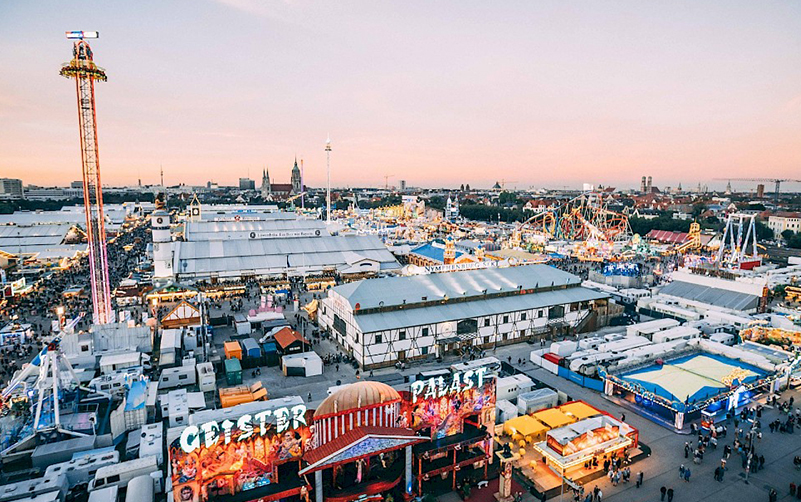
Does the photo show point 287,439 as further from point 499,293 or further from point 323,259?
point 323,259

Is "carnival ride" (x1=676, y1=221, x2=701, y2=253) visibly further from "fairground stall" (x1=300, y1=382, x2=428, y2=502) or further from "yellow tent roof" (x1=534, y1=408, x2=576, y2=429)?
"fairground stall" (x1=300, y1=382, x2=428, y2=502)

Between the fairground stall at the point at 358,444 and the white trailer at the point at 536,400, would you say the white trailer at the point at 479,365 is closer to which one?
the white trailer at the point at 536,400

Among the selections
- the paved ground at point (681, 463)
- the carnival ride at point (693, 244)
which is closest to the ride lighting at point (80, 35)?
the paved ground at point (681, 463)

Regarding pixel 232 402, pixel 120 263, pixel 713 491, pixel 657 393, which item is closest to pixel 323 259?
pixel 120 263

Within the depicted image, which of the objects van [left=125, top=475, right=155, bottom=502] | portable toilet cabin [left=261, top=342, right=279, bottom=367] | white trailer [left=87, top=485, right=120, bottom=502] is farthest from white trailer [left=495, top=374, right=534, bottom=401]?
white trailer [left=87, top=485, right=120, bottom=502]

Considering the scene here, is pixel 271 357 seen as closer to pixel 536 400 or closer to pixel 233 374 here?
pixel 233 374

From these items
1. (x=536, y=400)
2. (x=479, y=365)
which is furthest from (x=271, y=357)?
(x=536, y=400)
